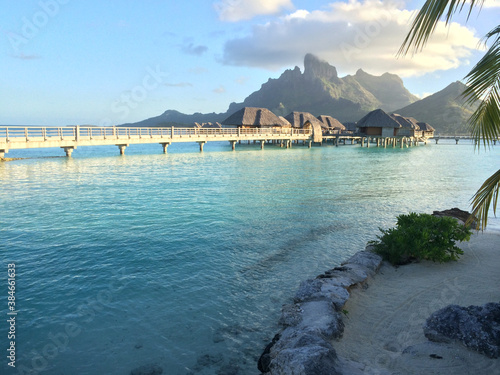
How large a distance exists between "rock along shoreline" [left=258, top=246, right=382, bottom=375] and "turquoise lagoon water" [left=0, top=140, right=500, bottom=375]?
1.33ft

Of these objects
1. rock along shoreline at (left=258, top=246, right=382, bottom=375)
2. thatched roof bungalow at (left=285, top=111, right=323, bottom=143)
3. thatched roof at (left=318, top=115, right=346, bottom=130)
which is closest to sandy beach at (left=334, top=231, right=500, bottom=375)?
rock along shoreline at (left=258, top=246, right=382, bottom=375)

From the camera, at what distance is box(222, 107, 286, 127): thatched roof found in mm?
48625

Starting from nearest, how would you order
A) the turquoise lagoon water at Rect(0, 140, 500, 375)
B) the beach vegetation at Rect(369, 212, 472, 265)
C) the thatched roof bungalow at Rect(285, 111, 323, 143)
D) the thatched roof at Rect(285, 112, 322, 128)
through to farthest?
1. the turquoise lagoon water at Rect(0, 140, 500, 375)
2. the beach vegetation at Rect(369, 212, 472, 265)
3. the thatched roof bungalow at Rect(285, 111, 323, 143)
4. the thatched roof at Rect(285, 112, 322, 128)

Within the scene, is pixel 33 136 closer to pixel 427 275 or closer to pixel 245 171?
pixel 245 171

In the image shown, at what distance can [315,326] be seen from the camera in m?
4.11

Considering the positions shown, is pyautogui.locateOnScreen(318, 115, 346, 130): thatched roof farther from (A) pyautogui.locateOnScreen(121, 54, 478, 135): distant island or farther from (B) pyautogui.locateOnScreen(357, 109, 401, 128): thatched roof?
(A) pyautogui.locateOnScreen(121, 54, 478, 135): distant island

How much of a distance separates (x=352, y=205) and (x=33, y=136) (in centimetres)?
2451

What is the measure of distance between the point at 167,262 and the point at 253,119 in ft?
147

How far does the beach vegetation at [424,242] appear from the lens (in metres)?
6.70

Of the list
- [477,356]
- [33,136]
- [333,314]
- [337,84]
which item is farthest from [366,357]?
[337,84]

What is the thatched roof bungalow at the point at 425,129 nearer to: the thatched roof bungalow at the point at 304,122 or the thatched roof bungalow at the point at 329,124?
the thatched roof bungalow at the point at 329,124

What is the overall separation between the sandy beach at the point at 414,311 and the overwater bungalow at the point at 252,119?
42983 mm

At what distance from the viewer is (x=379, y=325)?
4.48 m

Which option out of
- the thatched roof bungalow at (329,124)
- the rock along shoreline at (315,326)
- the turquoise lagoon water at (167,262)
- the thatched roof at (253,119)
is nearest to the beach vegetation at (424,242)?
the rock along shoreline at (315,326)
